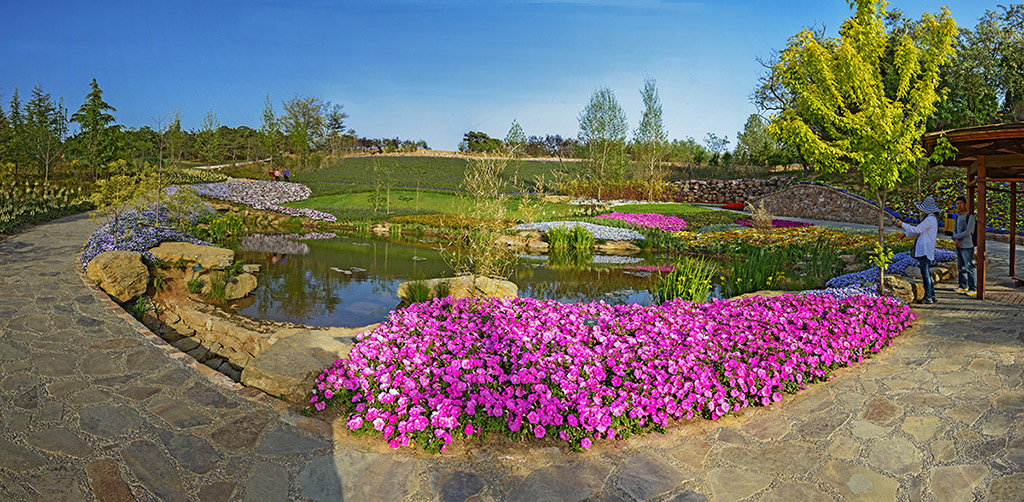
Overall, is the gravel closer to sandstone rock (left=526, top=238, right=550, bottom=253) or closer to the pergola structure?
sandstone rock (left=526, top=238, right=550, bottom=253)

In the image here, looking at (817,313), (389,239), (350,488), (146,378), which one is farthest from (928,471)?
(389,239)

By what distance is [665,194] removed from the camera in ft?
96.7

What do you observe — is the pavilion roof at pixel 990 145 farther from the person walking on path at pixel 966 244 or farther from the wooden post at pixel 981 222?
the person walking on path at pixel 966 244

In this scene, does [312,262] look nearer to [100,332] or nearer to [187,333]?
[187,333]

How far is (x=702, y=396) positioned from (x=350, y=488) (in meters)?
2.38

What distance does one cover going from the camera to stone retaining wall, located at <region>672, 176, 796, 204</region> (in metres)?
27.3

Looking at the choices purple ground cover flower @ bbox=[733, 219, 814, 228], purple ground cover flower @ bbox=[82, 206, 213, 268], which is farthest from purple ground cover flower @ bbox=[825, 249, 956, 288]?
purple ground cover flower @ bbox=[82, 206, 213, 268]

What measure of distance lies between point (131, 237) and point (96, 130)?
20922 mm

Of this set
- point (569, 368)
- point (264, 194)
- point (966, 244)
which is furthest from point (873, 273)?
point (264, 194)

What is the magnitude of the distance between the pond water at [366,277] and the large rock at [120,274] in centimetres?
121

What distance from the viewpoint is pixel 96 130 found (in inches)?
985

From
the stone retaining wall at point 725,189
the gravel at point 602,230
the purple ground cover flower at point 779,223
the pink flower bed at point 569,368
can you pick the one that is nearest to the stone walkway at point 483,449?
the pink flower bed at point 569,368

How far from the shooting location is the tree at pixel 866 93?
262 inches

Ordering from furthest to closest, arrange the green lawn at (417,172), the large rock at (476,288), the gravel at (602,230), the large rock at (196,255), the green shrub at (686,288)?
1. the green lawn at (417,172)
2. the gravel at (602,230)
3. the large rock at (196,255)
4. the large rock at (476,288)
5. the green shrub at (686,288)
